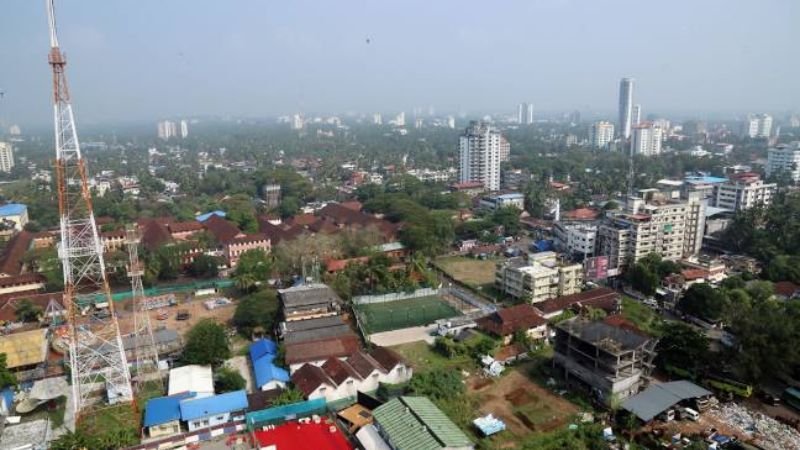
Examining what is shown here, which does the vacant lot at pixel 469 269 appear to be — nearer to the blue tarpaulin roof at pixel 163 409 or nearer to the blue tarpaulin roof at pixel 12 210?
the blue tarpaulin roof at pixel 163 409

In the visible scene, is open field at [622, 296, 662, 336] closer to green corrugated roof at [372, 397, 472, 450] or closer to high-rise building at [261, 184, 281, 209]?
green corrugated roof at [372, 397, 472, 450]

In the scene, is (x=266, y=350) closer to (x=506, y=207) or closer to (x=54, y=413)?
(x=54, y=413)

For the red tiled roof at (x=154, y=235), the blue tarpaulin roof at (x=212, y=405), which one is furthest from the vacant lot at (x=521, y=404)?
the red tiled roof at (x=154, y=235)

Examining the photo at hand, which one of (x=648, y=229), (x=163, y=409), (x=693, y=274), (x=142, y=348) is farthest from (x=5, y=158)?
(x=693, y=274)

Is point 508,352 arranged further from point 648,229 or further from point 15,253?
point 15,253

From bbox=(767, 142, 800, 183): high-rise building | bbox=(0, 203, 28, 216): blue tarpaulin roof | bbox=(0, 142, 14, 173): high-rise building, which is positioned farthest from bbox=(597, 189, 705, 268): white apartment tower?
bbox=(0, 142, 14, 173): high-rise building

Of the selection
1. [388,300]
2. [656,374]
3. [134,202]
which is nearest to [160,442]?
[388,300]
